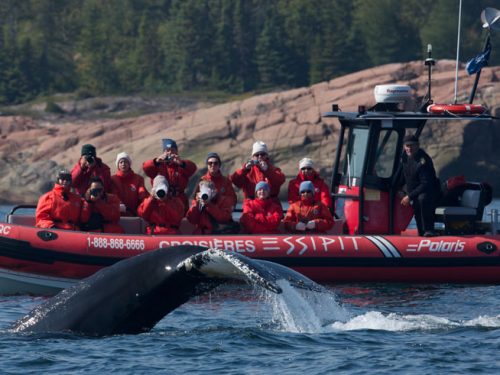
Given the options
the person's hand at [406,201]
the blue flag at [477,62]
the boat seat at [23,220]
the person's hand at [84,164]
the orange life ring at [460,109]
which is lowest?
the boat seat at [23,220]

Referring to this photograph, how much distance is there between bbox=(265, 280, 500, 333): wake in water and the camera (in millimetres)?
13391

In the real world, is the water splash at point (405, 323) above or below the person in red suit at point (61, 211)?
below

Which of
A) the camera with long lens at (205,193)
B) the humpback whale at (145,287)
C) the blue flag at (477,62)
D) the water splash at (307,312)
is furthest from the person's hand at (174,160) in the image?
the humpback whale at (145,287)

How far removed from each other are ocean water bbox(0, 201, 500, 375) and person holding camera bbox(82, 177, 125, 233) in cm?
263

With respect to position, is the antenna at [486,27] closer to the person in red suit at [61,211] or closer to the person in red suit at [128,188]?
the person in red suit at [128,188]

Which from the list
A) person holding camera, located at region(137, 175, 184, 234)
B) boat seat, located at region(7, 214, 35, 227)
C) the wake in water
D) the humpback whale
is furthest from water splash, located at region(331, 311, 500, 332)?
boat seat, located at region(7, 214, 35, 227)

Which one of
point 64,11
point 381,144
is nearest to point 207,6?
point 64,11

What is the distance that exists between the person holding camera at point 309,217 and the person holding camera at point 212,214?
0.87 m

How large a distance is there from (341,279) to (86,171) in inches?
147

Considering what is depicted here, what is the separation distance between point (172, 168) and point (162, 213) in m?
0.78

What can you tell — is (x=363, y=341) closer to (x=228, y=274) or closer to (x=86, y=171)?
(x=228, y=274)

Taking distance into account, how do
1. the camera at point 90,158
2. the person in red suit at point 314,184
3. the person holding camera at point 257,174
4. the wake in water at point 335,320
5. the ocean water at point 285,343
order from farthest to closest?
1. the person in red suit at point 314,184
2. the person holding camera at point 257,174
3. the camera at point 90,158
4. the wake in water at point 335,320
5. the ocean water at point 285,343

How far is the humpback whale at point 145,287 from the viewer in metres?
10.8

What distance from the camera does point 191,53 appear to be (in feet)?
250
